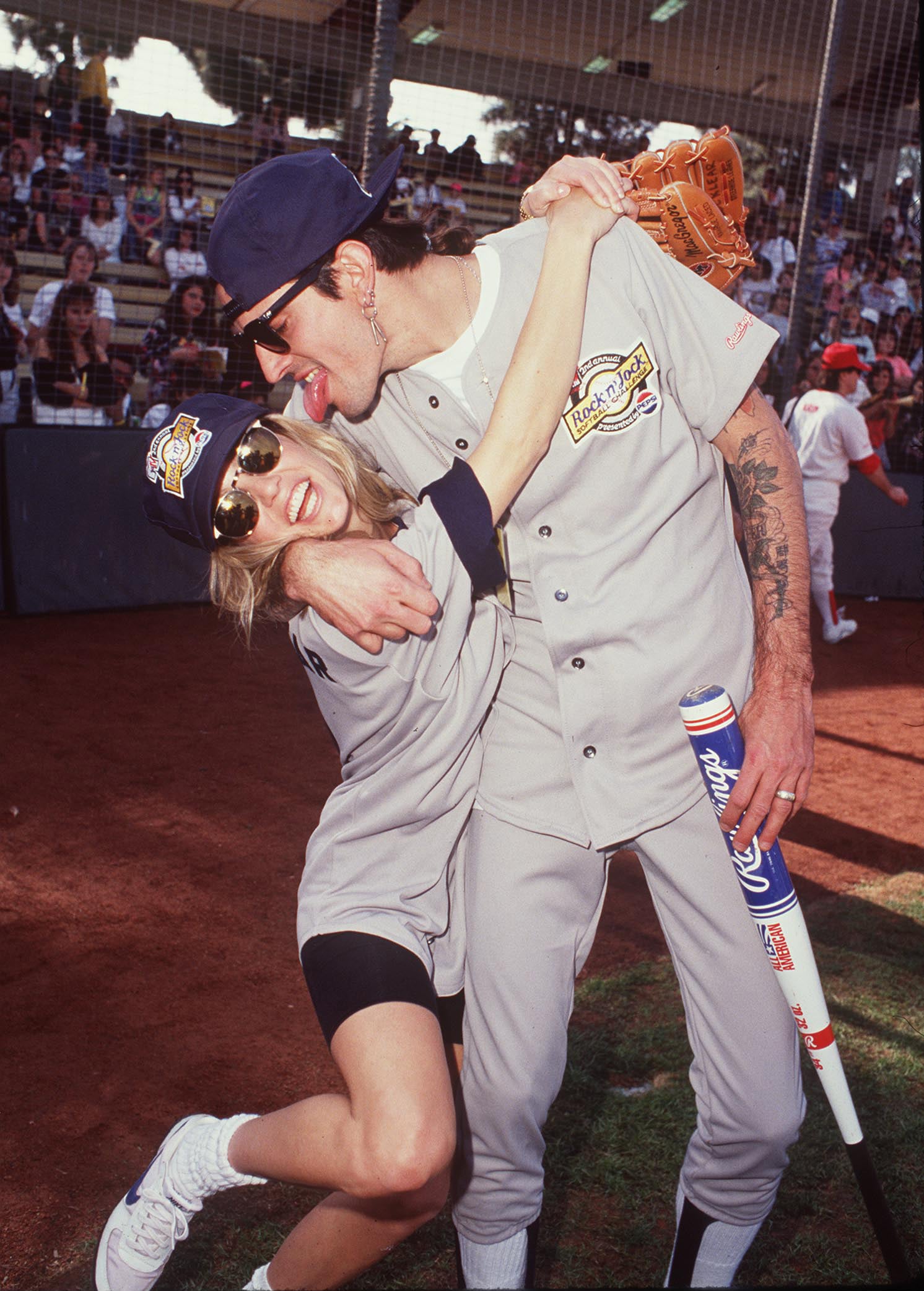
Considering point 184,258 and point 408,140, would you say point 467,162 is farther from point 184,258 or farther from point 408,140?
point 184,258

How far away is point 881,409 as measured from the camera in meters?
11.4

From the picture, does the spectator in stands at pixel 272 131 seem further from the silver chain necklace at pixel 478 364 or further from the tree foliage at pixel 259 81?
the silver chain necklace at pixel 478 364

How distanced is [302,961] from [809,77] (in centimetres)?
1748

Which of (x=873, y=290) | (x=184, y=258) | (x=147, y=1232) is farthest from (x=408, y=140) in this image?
(x=147, y=1232)

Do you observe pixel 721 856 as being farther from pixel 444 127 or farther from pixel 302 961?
pixel 444 127

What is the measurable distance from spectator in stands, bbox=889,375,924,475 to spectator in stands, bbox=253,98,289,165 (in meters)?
7.71

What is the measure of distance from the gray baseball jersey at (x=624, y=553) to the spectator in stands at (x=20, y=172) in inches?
445

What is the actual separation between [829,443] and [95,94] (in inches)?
373

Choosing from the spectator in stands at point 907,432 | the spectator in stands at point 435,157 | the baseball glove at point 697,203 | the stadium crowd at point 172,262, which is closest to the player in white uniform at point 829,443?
the stadium crowd at point 172,262

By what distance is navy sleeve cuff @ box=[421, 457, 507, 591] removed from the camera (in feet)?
6.38

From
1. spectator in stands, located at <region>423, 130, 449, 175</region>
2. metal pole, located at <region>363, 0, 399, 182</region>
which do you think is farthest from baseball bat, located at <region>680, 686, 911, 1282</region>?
spectator in stands, located at <region>423, 130, 449, 175</region>

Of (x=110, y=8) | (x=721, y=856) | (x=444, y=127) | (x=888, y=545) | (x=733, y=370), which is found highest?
(x=110, y=8)

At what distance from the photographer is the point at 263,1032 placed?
3.69 meters

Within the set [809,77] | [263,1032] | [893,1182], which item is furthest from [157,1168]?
[809,77]
